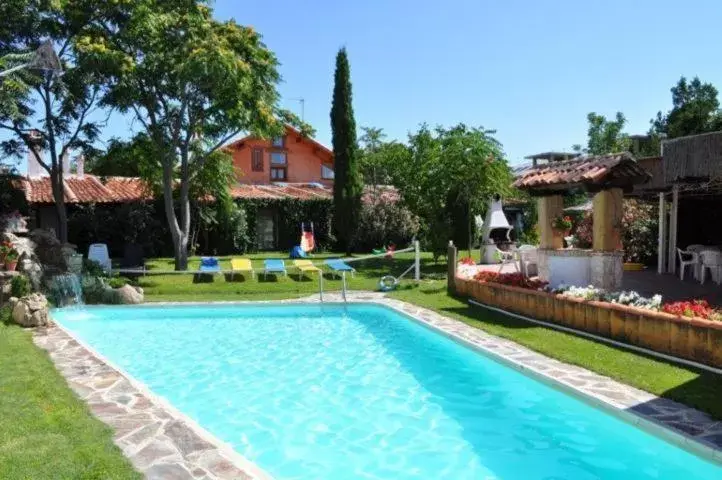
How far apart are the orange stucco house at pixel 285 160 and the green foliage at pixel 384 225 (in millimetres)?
12572

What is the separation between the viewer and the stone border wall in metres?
7.46

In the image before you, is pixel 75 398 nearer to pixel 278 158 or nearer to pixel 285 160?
pixel 278 158

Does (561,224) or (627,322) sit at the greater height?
(561,224)

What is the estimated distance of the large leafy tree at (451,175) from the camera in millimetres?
20688

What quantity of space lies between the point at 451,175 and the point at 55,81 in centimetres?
1305

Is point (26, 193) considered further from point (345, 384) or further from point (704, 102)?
point (704, 102)

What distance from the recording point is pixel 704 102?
4462cm

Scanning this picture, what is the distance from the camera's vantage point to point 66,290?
1398 centimetres

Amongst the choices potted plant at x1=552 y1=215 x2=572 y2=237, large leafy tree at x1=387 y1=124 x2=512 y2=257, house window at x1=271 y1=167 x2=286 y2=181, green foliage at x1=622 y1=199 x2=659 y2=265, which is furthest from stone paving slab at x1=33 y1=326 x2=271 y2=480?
house window at x1=271 y1=167 x2=286 y2=181

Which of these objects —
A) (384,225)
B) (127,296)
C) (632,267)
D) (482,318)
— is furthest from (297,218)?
(482,318)

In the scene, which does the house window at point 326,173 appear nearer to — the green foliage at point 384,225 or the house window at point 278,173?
the house window at point 278,173

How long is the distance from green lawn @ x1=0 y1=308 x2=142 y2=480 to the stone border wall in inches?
265

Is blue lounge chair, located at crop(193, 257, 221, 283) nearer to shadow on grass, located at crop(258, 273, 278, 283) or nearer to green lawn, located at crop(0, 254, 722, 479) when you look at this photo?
shadow on grass, located at crop(258, 273, 278, 283)

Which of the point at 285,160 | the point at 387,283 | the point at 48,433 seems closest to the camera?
the point at 48,433
